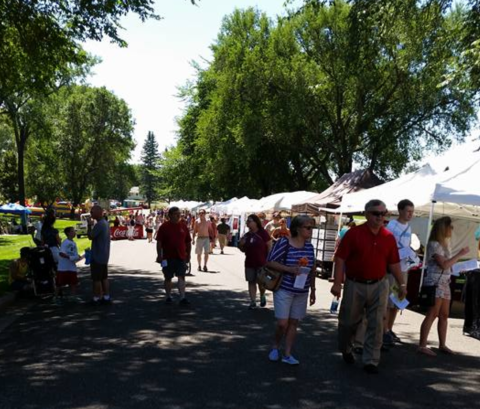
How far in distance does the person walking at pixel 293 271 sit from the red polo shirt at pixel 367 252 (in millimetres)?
386

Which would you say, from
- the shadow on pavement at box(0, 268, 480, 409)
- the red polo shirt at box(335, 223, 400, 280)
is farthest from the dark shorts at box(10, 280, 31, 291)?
the red polo shirt at box(335, 223, 400, 280)

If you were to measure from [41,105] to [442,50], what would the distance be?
2349cm

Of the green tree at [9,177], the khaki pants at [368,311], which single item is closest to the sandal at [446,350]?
the khaki pants at [368,311]

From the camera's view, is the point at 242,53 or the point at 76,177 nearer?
the point at 242,53

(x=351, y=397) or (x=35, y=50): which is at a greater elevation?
(x=35, y=50)

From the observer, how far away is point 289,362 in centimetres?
612

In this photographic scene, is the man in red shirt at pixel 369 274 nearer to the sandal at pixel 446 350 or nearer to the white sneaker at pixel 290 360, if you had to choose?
the white sneaker at pixel 290 360

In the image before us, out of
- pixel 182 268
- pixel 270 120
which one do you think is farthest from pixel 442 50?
pixel 182 268

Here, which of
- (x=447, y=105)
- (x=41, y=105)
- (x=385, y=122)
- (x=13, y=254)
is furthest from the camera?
(x=41, y=105)

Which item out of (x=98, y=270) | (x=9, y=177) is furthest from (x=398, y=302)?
(x=9, y=177)

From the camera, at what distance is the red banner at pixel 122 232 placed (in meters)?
36.7

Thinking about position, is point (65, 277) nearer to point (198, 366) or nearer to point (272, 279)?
point (198, 366)

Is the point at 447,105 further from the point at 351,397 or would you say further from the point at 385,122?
the point at 351,397

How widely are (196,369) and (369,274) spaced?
2.07 m
